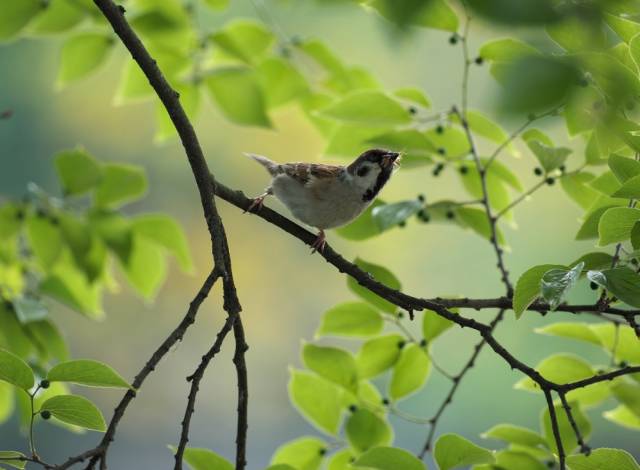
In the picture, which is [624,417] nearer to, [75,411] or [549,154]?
[549,154]

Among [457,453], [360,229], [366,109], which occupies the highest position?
[366,109]

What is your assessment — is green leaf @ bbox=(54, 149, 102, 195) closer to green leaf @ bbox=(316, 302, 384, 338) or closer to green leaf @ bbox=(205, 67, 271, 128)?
green leaf @ bbox=(205, 67, 271, 128)

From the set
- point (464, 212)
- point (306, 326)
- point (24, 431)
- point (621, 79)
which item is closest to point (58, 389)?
point (24, 431)

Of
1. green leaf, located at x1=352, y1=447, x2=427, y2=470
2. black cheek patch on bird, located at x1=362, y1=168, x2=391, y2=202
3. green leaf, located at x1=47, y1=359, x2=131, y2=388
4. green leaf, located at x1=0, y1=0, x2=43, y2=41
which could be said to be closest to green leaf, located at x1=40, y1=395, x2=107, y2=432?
green leaf, located at x1=47, y1=359, x2=131, y2=388

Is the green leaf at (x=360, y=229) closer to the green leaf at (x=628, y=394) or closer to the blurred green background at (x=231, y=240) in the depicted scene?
the green leaf at (x=628, y=394)

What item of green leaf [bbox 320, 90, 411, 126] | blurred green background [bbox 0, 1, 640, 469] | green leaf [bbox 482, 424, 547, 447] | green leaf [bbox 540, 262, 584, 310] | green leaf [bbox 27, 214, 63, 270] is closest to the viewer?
green leaf [bbox 540, 262, 584, 310]

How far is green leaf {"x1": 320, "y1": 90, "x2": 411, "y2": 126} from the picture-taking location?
1.06 metres

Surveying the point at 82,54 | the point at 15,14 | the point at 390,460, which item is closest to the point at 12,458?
the point at 390,460

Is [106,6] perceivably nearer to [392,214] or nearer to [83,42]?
[392,214]

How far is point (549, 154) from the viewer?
0.98 m

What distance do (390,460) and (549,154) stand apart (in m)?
0.43

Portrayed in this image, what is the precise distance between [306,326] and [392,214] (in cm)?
331

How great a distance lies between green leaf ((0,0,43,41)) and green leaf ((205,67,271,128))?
0.29 metres

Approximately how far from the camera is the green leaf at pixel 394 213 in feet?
3.17
